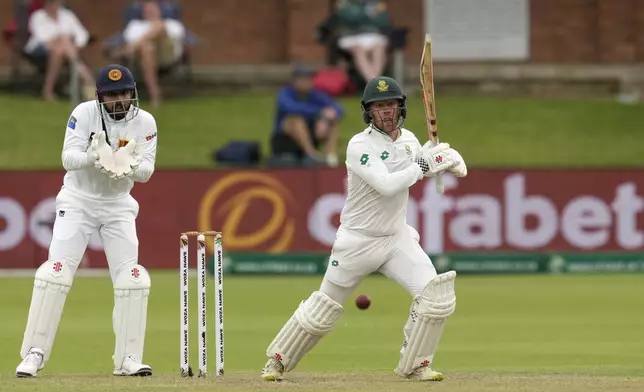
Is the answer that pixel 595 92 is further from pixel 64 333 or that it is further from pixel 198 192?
pixel 64 333

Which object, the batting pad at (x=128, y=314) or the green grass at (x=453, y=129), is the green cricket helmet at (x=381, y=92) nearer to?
the batting pad at (x=128, y=314)

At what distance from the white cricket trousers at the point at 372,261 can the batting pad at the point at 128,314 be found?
944 mm

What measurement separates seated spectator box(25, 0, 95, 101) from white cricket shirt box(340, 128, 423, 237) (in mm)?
10308

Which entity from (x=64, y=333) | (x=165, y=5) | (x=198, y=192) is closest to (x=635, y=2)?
(x=165, y=5)

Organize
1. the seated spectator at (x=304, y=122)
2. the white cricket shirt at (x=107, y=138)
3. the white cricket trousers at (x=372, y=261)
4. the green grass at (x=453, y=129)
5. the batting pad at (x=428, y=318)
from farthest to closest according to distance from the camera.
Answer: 1. the green grass at (x=453, y=129)
2. the seated spectator at (x=304, y=122)
3. the white cricket shirt at (x=107, y=138)
4. the white cricket trousers at (x=372, y=261)
5. the batting pad at (x=428, y=318)

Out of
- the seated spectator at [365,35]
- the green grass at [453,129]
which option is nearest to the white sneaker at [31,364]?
the green grass at [453,129]

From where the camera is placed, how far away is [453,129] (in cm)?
1809

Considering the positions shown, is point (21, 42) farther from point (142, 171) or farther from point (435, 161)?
point (435, 161)

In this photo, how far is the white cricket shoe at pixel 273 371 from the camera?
7.56 meters

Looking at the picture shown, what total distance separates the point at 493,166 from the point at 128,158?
27.9ft

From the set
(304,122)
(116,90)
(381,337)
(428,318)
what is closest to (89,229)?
(116,90)

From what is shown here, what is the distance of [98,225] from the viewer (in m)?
7.83

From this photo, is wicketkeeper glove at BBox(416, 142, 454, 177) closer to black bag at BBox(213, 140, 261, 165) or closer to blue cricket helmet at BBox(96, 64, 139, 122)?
blue cricket helmet at BBox(96, 64, 139, 122)

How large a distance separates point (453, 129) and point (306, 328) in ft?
35.4
